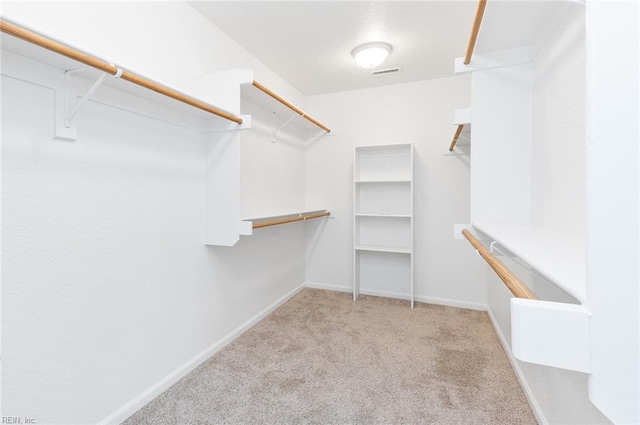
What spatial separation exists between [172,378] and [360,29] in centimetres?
258

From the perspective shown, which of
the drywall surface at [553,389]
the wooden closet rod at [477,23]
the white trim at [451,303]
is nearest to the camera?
the drywall surface at [553,389]

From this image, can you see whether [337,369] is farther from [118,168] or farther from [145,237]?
[118,168]

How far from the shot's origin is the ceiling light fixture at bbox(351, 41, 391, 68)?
2295mm

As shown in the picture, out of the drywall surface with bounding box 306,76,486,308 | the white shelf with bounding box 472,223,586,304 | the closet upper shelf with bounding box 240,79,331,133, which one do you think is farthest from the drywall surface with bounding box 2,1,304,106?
the white shelf with bounding box 472,223,586,304

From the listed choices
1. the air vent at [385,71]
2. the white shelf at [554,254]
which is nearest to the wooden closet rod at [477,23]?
the white shelf at [554,254]

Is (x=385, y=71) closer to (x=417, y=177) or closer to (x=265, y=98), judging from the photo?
(x=417, y=177)

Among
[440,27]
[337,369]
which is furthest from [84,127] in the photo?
[440,27]

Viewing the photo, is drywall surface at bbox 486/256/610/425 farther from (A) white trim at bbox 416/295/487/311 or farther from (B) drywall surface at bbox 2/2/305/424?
(B) drywall surface at bbox 2/2/305/424

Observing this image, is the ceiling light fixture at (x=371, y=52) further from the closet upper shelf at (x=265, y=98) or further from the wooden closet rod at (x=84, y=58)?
the wooden closet rod at (x=84, y=58)

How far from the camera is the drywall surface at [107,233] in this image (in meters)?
1.10

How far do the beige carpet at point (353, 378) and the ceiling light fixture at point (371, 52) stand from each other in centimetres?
219

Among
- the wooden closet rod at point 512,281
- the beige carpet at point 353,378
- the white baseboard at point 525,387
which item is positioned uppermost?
the wooden closet rod at point 512,281

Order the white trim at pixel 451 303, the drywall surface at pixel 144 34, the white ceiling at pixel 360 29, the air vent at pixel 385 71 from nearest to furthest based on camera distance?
the drywall surface at pixel 144 34, the white ceiling at pixel 360 29, the air vent at pixel 385 71, the white trim at pixel 451 303

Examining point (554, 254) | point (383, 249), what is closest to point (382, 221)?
point (383, 249)
